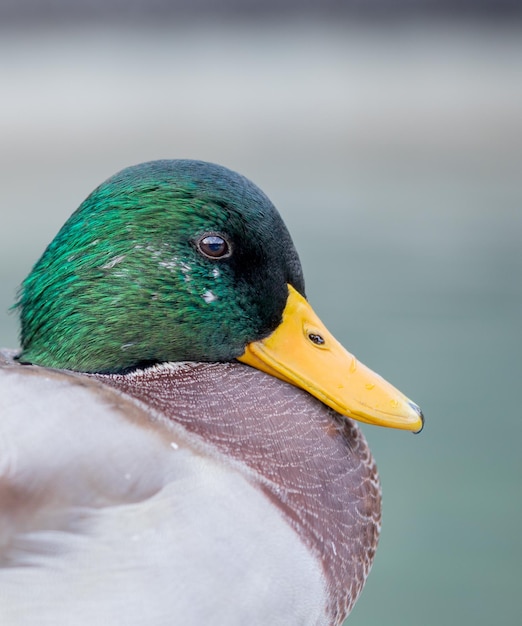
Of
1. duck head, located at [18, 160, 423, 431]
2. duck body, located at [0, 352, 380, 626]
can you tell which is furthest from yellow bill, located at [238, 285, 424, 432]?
duck body, located at [0, 352, 380, 626]

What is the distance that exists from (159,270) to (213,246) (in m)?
0.07

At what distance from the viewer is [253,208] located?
4.12ft

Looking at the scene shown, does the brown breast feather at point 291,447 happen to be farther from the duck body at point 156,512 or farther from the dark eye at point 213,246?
the dark eye at point 213,246

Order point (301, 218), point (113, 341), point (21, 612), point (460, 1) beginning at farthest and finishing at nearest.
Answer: point (460, 1) < point (301, 218) < point (113, 341) < point (21, 612)

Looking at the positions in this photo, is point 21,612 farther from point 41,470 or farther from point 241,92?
point 241,92

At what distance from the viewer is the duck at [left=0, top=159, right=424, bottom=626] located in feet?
3.29

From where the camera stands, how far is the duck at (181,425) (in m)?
1.00

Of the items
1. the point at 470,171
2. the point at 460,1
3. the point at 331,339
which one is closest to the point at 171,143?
the point at 470,171

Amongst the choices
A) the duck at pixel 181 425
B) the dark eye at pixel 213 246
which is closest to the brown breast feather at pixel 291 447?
the duck at pixel 181 425

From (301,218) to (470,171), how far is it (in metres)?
1.47

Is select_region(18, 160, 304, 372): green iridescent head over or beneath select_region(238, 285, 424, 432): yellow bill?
over

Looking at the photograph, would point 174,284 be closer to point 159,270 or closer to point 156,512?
point 159,270

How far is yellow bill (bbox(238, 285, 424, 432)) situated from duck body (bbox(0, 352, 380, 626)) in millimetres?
106

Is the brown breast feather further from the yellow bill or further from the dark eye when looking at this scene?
the dark eye
